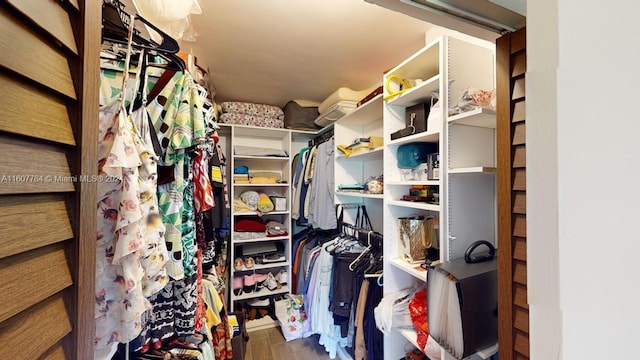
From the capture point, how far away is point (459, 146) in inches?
44.1

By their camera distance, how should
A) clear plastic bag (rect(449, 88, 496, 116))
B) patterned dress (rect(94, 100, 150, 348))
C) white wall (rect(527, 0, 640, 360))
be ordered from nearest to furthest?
white wall (rect(527, 0, 640, 360))
patterned dress (rect(94, 100, 150, 348))
clear plastic bag (rect(449, 88, 496, 116))

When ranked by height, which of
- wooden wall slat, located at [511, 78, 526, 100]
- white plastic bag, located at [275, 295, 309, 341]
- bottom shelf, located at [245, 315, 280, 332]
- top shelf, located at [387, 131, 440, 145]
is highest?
wooden wall slat, located at [511, 78, 526, 100]

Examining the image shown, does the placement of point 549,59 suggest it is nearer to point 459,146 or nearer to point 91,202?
point 91,202

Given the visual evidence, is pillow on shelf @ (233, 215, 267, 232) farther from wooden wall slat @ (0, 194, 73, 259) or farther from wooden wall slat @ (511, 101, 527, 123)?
wooden wall slat @ (511, 101, 527, 123)

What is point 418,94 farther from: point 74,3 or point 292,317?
point 292,317

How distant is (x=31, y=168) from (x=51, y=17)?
0.68 ft

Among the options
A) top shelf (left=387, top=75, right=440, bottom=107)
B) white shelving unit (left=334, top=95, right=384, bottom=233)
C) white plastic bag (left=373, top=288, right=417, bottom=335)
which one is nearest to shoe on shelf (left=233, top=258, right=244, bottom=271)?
white shelving unit (left=334, top=95, right=384, bottom=233)

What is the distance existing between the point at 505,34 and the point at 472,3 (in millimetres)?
188

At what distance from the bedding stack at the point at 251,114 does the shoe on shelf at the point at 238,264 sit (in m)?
1.35

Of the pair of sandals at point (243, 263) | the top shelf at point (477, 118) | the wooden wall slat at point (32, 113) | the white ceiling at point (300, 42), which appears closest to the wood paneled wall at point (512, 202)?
the top shelf at point (477, 118)

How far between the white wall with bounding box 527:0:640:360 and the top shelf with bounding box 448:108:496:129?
31.5 inches

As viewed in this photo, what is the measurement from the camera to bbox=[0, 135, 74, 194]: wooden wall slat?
0.28 m

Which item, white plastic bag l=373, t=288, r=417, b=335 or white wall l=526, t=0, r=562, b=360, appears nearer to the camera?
white wall l=526, t=0, r=562, b=360

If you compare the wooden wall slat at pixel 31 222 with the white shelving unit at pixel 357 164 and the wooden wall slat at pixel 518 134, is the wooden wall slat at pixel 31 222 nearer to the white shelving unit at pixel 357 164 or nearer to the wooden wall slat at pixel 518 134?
the wooden wall slat at pixel 518 134
